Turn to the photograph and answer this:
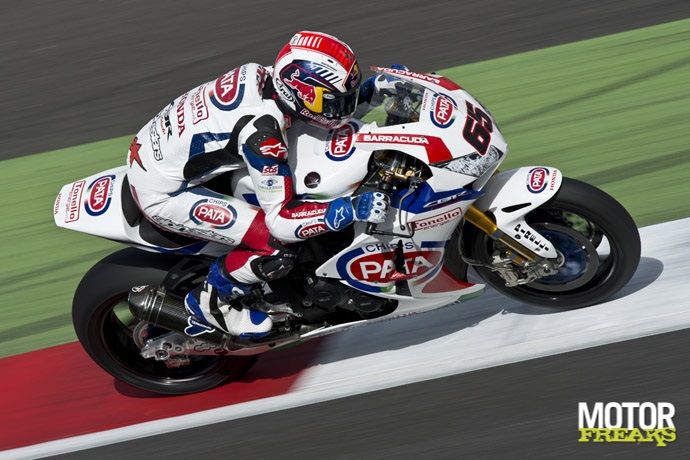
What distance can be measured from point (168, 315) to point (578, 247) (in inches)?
90.0

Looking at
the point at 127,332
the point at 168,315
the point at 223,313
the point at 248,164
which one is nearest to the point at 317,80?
the point at 248,164

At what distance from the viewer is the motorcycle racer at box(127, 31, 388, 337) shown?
4434mm

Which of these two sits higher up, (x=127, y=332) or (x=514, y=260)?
(x=514, y=260)

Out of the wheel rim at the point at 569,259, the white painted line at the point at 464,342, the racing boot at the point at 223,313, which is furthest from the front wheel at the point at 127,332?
the wheel rim at the point at 569,259

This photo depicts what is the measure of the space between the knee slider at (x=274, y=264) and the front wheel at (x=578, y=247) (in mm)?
991

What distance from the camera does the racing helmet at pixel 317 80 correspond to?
14.4ft

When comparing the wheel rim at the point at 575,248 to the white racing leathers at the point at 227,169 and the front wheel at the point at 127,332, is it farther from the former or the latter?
the front wheel at the point at 127,332

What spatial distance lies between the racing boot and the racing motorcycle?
0.18 feet

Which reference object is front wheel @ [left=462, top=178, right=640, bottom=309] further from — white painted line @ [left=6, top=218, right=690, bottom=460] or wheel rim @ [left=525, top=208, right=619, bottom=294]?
white painted line @ [left=6, top=218, right=690, bottom=460]

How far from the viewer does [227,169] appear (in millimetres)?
4734

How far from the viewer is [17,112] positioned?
29.2 feet

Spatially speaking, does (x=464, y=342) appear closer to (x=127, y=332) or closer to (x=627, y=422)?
(x=627, y=422)

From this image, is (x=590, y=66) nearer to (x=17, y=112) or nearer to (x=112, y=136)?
(x=112, y=136)

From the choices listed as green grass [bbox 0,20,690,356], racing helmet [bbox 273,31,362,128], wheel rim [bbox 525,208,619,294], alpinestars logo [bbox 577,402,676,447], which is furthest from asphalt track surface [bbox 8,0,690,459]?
racing helmet [bbox 273,31,362,128]
